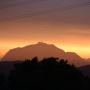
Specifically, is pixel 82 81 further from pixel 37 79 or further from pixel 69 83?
pixel 37 79

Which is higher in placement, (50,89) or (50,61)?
(50,61)

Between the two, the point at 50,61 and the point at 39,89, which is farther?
the point at 50,61

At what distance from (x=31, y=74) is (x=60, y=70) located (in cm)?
449

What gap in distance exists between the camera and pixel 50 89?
6359 centimetres

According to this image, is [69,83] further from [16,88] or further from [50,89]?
[16,88]

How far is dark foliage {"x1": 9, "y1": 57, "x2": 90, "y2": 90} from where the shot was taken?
64000 mm

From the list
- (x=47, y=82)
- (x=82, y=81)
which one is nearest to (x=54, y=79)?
(x=47, y=82)

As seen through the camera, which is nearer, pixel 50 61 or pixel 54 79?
pixel 54 79

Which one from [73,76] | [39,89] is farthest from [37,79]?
[73,76]

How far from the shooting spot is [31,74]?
6556 cm

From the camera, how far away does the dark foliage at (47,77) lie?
210ft

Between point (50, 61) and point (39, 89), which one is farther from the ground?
point (50, 61)

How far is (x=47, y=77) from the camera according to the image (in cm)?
6450

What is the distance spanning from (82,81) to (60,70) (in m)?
3.85
